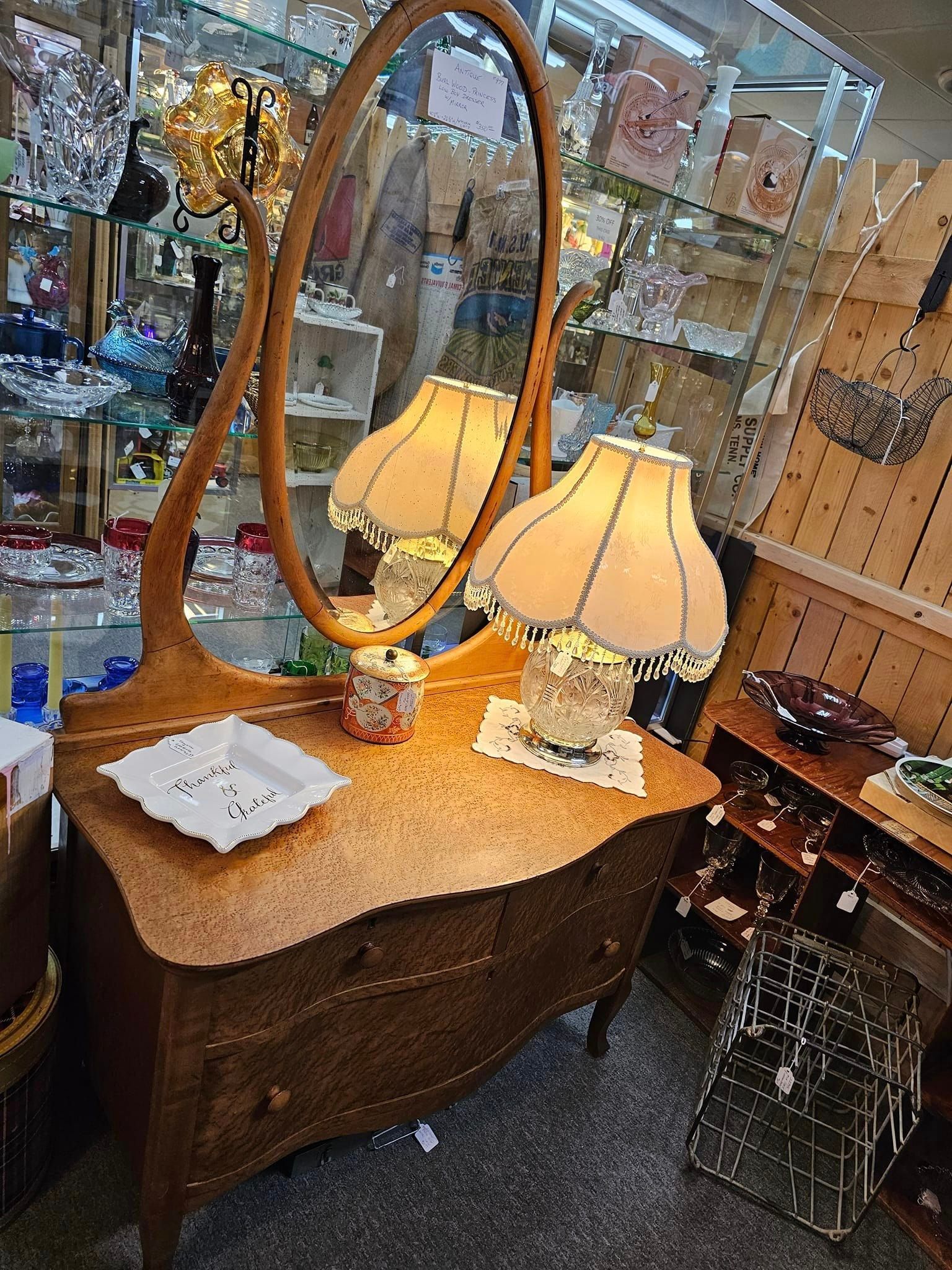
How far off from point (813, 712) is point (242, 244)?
1525 mm

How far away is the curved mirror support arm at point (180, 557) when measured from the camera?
1132mm

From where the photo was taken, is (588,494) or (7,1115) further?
(588,494)

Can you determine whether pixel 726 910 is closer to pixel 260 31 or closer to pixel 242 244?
pixel 242 244

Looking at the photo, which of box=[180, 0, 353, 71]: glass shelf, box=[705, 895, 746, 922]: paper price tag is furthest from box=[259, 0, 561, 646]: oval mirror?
box=[705, 895, 746, 922]: paper price tag

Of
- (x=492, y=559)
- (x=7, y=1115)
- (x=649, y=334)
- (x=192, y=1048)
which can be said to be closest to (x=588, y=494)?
(x=492, y=559)

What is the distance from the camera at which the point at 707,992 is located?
2.11 metres

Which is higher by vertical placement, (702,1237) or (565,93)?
(565,93)

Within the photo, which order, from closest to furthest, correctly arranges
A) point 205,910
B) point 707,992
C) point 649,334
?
point 205,910 → point 649,334 → point 707,992

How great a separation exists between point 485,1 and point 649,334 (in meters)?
0.82

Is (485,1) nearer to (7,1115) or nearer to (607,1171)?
(7,1115)

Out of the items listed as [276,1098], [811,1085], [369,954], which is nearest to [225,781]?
[369,954]

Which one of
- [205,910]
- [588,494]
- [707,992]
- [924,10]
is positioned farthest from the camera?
[924,10]

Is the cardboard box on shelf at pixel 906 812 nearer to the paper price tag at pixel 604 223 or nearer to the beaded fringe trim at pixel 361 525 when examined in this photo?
the beaded fringe trim at pixel 361 525

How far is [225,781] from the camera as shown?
3.95 feet
